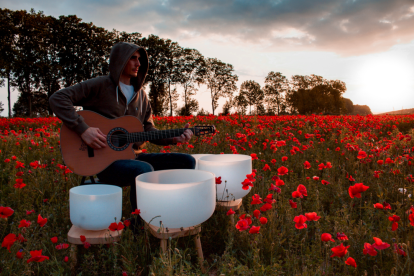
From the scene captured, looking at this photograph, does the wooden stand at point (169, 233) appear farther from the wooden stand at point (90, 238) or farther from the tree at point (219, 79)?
the tree at point (219, 79)

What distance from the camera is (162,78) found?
36.1m

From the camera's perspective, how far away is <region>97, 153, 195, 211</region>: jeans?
226cm

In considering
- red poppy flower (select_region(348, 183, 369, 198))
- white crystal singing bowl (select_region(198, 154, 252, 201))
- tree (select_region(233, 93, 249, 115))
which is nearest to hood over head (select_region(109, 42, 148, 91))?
white crystal singing bowl (select_region(198, 154, 252, 201))

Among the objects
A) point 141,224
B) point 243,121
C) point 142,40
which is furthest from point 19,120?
point 142,40

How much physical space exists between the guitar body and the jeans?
0.30 feet

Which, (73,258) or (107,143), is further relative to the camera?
(107,143)

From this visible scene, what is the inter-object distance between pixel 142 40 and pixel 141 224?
3550 centimetres

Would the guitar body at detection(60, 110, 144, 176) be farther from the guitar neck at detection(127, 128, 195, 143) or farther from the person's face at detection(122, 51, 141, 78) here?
the person's face at detection(122, 51, 141, 78)

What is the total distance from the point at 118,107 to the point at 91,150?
1.77 feet

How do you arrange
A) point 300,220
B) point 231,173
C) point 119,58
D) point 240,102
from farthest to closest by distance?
point 240,102
point 119,58
point 231,173
point 300,220

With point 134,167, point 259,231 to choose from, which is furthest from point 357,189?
point 134,167

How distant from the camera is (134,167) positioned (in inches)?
89.7

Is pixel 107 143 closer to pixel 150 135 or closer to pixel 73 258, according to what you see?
pixel 150 135

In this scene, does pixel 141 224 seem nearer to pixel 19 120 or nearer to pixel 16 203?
pixel 16 203
